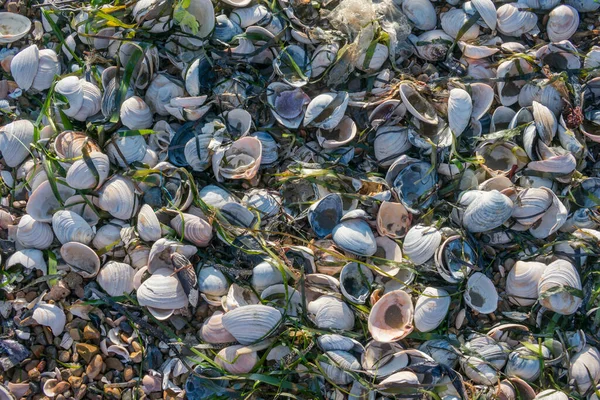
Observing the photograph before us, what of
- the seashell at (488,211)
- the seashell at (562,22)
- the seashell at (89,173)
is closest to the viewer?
the seashell at (488,211)

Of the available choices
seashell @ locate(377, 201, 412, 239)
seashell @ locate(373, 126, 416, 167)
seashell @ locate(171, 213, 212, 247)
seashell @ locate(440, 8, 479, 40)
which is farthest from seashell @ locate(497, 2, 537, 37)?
seashell @ locate(171, 213, 212, 247)

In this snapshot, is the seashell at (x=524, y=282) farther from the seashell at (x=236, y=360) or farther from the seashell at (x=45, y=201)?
the seashell at (x=45, y=201)

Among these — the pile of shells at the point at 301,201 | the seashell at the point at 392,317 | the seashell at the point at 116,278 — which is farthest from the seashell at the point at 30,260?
the seashell at the point at 392,317

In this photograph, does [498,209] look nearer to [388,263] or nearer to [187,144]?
[388,263]

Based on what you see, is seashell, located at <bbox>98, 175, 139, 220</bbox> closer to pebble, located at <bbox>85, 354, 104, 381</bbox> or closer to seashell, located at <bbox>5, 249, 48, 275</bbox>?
seashell, located at <bbox>5, 249, 48, 275</bbox>

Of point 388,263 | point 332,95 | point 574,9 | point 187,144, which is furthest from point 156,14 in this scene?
point 574,9

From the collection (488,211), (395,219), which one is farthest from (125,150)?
(488,211)

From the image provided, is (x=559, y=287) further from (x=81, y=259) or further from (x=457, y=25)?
(x=81, y=259)
